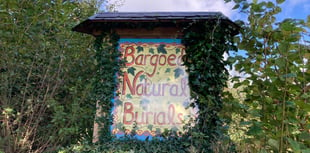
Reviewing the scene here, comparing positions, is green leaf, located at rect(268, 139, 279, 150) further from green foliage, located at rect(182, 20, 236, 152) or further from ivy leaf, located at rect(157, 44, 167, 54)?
ivy leaf, located at rect(157, 44, 167, 54)

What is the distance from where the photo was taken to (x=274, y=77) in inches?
80.7

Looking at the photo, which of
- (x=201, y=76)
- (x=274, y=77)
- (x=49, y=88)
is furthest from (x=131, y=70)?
(x=274, y=77)

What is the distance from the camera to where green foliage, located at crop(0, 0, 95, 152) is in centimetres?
438

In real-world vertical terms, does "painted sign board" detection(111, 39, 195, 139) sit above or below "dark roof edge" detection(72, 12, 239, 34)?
below

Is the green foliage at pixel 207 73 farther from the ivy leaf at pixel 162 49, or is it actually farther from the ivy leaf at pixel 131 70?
the ivy leaf at pixel 131 70

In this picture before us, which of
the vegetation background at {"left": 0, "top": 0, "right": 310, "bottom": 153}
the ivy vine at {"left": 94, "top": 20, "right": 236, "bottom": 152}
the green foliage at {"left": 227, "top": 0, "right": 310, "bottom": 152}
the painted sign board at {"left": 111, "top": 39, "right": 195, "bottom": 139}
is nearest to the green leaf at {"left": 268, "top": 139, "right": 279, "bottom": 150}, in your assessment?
the green foliage at {"left": 227, "top": 0, "right": 310, "bottom": 152}

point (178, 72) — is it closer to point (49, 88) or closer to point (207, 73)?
point (207, 73)

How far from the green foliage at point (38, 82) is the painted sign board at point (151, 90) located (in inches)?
30.4

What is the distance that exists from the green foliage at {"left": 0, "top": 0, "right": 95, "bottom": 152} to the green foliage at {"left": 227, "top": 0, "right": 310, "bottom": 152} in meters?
3.03

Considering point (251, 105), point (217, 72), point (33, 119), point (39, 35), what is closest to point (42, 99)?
point (33, 119)

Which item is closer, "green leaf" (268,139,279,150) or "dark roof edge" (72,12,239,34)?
"green leaf" (268,139,279,150)

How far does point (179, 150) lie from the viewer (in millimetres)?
4047

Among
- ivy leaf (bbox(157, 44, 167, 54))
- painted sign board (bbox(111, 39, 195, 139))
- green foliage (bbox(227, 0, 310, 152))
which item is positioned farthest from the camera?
ivy leaf (bbox(157, 44, 167, 54))

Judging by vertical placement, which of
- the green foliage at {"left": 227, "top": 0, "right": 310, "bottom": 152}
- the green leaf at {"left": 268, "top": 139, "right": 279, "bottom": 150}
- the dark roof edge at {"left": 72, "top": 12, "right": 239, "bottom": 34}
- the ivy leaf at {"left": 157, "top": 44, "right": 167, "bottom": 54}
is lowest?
the green leaf at {"left": 268, "top": 139, "right": 279, "bottom": 150}
